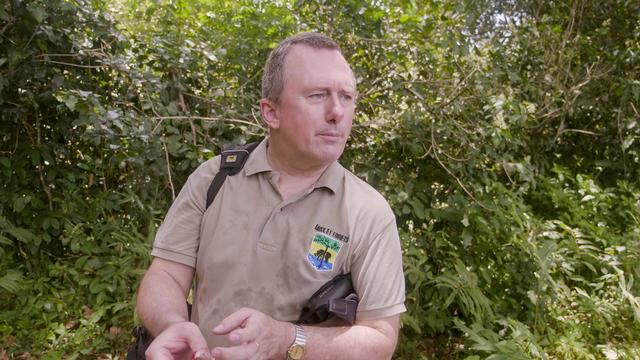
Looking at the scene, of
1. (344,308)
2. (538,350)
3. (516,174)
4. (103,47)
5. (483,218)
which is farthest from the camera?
(516,174)

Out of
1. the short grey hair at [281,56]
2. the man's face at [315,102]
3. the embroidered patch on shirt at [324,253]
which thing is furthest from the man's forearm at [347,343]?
the short grey hair at [281,56]

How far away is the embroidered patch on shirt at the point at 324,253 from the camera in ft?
6.08

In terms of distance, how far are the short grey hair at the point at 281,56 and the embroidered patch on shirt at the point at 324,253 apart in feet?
1.58

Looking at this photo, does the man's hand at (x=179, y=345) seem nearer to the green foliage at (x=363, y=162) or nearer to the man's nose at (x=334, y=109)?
the man's nose at (x=334, y=109)

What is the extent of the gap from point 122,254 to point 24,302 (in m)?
0.71

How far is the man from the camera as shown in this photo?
6.00ft

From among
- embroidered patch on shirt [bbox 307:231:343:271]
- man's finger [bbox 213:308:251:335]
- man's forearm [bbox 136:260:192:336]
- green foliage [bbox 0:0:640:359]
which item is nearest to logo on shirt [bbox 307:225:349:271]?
embroidered patch on shirt [bbox 307:231:343:271]

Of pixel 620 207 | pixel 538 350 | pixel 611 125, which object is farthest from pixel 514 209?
pixel 611 125

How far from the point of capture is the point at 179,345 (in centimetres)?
169

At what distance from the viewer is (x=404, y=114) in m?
4.52

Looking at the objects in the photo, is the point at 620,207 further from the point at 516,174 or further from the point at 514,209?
the point at 514,209

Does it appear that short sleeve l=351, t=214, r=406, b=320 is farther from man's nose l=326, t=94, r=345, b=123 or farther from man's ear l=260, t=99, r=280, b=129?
man's ear l=260, t=99, r=280, b=129

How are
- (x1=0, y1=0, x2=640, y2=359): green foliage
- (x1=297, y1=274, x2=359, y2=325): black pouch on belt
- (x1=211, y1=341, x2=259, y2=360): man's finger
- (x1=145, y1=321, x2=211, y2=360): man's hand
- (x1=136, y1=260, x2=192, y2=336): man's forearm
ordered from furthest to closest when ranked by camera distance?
(x1=0, y1=0, x2=640, y2=359): green foliage → (x1=136, y1=260, x2=192, y2=336): man's forearm → (x1=297, y1=274, x2=359, y2=325): black pouch on belt → (x1=145, y1=321, x2=211, y2=360): man's hand → (x1=211, y1=341, x2=259, y2=360): man's finger

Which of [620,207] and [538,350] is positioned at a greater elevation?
[620,207]
